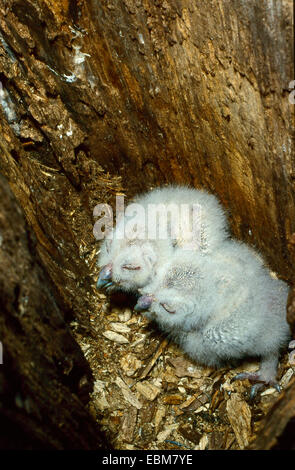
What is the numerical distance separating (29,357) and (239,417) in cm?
151

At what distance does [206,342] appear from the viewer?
2.81 metres

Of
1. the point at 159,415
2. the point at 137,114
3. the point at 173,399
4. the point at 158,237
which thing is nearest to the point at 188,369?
the point at 173,399

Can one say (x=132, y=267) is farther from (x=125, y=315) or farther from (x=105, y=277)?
(x=125, y=315)

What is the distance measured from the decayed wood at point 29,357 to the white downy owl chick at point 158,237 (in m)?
0.99

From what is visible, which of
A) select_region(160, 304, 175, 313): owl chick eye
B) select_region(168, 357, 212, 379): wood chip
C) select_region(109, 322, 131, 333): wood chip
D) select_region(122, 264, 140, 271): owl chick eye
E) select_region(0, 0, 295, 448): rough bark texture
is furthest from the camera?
select_region(109, 322, 131, 333): wood chip

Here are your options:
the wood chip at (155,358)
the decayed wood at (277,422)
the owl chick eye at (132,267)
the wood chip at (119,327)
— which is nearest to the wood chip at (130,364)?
the wood chip at (155,358)

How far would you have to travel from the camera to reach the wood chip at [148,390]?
113 inches

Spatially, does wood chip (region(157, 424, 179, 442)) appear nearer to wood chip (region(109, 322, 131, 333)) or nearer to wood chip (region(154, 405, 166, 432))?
wood chip (region(154, 405, 166, 432))

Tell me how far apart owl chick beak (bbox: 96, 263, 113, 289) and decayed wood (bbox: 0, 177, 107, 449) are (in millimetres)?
929

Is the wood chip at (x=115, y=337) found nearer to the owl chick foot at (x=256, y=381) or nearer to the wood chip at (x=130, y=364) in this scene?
the wood chip at (x=130, y=364)

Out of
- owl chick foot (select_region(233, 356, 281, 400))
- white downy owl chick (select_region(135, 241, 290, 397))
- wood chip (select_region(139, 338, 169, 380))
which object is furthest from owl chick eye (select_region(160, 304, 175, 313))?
owl chick foot (select_region(233, 356, 281, 400))

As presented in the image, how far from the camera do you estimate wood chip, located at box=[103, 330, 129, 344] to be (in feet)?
10.3

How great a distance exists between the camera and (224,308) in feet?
8.98
